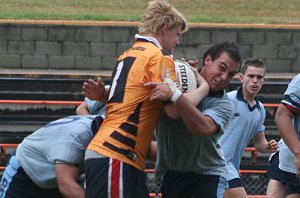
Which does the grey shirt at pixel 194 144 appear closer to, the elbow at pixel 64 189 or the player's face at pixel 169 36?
the player's face at pixel 169 36

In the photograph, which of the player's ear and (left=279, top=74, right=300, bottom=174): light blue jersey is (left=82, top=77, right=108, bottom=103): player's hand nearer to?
the player's ear

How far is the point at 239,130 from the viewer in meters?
8.83

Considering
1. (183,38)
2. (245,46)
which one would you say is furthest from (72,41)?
(245,46)

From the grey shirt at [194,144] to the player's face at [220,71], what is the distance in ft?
0.26

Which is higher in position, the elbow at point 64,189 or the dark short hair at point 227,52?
the dark short hair at point 227,52

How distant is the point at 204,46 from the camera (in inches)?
607

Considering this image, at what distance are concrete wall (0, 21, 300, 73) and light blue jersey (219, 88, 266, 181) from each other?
20.8ft

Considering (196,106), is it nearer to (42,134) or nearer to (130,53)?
(130,53)

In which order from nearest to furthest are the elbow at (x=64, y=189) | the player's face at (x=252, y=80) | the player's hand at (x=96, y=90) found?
the elbow at (x=64, y=189), the player's hand at (x=96, y=90), the player's face at (x=252, y=80)

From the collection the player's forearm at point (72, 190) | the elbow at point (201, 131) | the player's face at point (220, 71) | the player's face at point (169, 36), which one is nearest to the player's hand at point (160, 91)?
the elbow at point (201, 131)

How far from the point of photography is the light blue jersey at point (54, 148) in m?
6.21

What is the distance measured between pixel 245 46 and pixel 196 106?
9645mm

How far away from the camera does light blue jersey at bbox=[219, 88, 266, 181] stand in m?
8.69

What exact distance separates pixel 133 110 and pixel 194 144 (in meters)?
0.58
